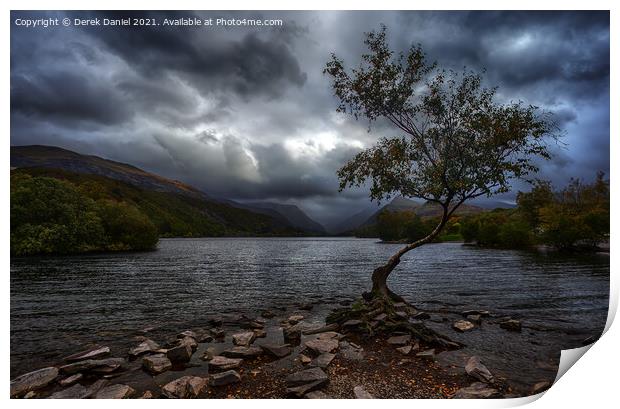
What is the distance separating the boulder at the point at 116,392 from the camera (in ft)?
31.3

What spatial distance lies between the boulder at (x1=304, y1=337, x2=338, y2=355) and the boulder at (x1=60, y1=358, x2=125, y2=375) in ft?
21.2

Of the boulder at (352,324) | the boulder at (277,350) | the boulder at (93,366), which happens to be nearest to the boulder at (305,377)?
the boulder at (277,350)

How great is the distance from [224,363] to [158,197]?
203 ft

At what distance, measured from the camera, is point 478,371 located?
10.4 m

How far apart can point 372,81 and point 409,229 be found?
9282 centimetres

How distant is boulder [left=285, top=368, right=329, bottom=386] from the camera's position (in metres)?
9.95

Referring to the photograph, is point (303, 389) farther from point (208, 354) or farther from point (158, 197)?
point (158, 197)

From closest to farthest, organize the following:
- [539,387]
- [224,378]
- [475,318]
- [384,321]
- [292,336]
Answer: [224,378] → [539,387] → [292,336] → [384,321] → [475,318]

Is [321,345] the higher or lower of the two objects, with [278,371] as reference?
higher

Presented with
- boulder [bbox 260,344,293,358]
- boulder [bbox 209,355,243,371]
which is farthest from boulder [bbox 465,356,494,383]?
boulder [bbox 209,355,243,371]

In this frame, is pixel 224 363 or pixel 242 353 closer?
pixel 224 363

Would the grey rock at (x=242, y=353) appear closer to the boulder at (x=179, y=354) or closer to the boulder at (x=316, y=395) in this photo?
the boulder at (x=179, y=354)

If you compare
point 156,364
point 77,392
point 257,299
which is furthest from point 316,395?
point 257,299
